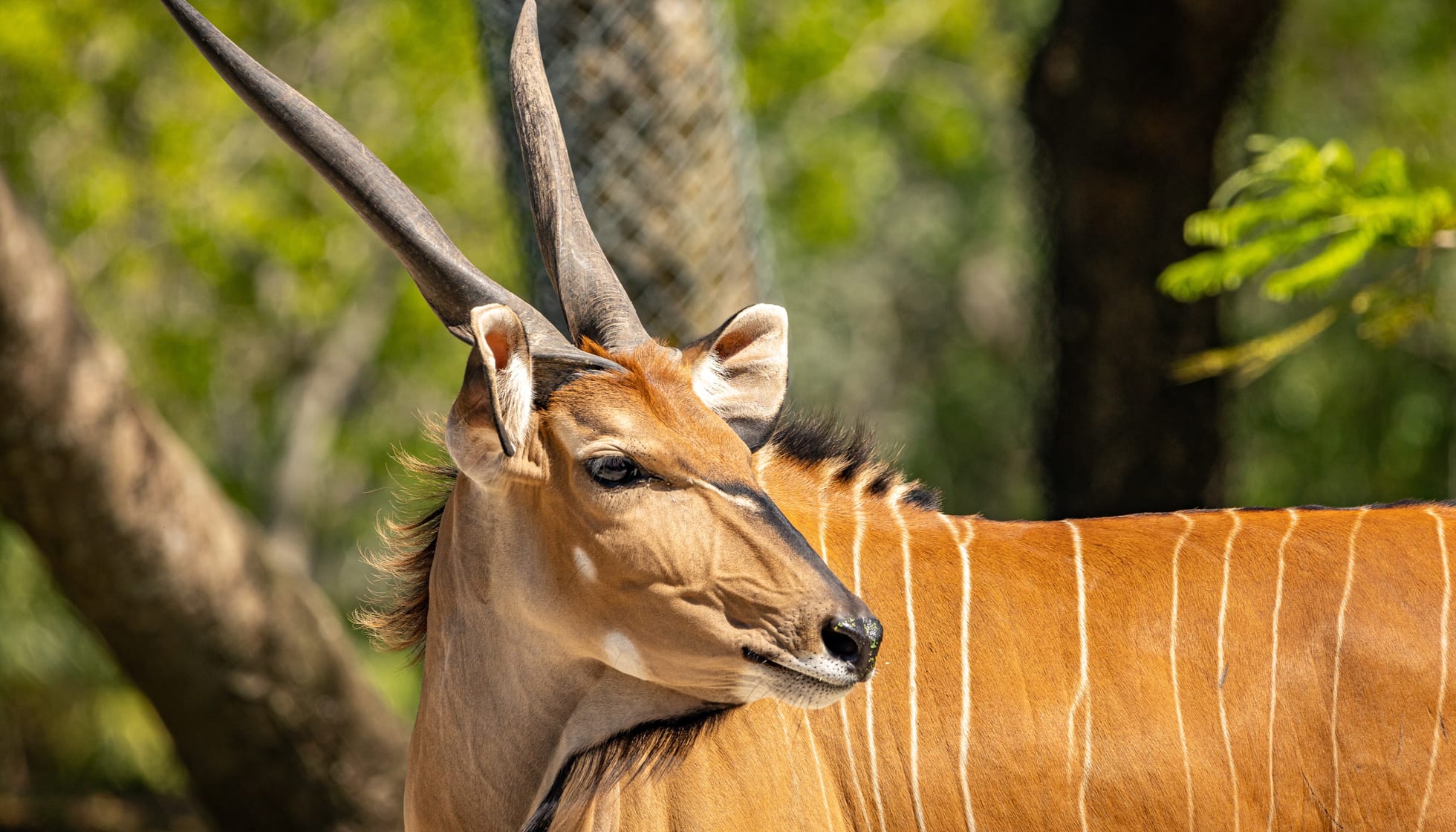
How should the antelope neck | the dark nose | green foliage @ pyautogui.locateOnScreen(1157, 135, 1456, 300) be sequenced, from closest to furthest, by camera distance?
the dark nose
the antelope neck
green foliage @ pyautogui.locateOnScreen(1157, 135, 1456, 300)

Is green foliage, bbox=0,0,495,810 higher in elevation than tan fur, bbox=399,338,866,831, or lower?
higher

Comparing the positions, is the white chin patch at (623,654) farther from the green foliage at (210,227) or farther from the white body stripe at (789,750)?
the green foliage at (210,227)

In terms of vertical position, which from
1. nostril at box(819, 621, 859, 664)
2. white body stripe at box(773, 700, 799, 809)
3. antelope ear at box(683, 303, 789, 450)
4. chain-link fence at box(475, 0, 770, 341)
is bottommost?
white body stripe at box(773, 700, 799, 809)

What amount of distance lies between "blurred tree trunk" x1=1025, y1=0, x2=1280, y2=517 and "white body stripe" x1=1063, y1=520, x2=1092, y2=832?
10.2 ft

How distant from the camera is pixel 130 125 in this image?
12727 mm

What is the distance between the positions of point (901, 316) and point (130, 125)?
13.4 metres

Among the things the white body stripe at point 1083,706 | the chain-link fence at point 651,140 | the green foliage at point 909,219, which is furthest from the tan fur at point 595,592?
the green foliage at point 909,219

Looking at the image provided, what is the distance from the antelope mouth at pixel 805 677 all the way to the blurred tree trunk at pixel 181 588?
3.33 metres

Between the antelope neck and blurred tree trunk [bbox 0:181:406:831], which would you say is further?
blurred tree trunk [bbox 0:181:406:831]

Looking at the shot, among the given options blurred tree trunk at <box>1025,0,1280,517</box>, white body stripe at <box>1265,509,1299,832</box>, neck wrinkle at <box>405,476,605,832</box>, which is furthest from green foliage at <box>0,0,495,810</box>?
white body stripe at <box>1265,509,1299,832</box>

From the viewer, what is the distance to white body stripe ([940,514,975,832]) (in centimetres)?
278

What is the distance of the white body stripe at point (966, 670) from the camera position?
9.13 ft

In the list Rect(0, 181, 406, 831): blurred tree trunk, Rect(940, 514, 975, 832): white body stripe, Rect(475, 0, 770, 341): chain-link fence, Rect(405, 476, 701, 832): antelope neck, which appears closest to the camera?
Rect(405, 476, 701, 832): antelope neck

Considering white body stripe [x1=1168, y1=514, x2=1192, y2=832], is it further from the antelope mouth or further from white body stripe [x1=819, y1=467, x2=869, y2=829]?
the antelope mouth
